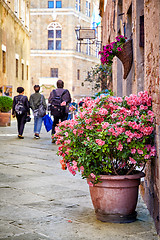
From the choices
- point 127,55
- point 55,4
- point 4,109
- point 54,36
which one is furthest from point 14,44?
point 55,4

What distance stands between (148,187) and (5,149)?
Result: 627 cm

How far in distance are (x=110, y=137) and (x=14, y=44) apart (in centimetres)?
2377

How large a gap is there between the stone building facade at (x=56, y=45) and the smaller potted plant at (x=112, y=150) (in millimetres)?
45190

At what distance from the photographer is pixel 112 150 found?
4.19 metres

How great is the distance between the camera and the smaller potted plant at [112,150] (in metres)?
4.04

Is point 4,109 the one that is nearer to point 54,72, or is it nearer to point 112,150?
point 112,150

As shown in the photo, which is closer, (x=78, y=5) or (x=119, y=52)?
(x=119, y=52)

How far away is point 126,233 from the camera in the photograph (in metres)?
3.85

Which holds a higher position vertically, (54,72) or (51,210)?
(54,72)

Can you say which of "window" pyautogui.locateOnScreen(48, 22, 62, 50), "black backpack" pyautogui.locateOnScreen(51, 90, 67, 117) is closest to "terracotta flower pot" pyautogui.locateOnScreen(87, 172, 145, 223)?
"black backpack" pyautogui.locateOnScreen(51, 90, 67, 117)

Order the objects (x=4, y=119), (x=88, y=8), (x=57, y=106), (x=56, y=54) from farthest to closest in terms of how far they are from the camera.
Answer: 1. (x=88, y=8)
2. (x=56, y=54)
3. (x=4, y=119)
4. (x=57, y=106)

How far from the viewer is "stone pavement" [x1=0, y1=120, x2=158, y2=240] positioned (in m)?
3.83

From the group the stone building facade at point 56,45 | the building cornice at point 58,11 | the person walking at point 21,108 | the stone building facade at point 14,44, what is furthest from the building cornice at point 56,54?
the person walking at point 21,108

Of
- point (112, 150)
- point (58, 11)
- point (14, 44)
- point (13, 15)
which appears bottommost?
point (112, 150)
